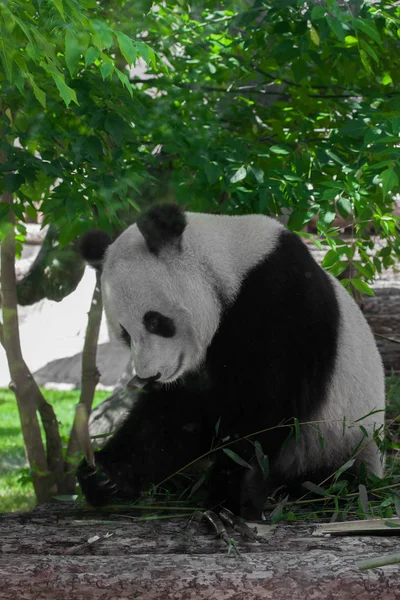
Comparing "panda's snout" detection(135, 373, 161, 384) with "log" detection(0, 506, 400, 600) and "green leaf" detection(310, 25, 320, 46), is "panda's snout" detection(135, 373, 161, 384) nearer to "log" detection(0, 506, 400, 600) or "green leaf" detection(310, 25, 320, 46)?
"log" detection(0, 506, 400, 600)

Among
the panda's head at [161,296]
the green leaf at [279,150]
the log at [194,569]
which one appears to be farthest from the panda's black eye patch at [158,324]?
the green leaf at [279,150]

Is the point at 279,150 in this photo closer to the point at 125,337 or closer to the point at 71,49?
the point at 125,337

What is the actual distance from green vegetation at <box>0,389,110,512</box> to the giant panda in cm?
187

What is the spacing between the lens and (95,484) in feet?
8.73

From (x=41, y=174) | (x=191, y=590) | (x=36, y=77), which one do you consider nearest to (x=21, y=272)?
(x=41, y=174)

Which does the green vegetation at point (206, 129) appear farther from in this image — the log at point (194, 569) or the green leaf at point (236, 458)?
the log at point (194, 569)

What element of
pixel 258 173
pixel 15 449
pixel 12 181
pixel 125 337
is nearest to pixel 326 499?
pixel 125 337

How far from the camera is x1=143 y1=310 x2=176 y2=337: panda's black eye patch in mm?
2492

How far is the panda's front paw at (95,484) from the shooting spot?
2652mm

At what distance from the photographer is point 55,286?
172 inches

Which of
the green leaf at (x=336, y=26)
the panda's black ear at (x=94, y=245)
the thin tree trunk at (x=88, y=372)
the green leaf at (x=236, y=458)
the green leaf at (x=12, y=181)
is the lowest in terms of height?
the green leaf at (x=236, y=458)

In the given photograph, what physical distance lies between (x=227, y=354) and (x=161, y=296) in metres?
0.30

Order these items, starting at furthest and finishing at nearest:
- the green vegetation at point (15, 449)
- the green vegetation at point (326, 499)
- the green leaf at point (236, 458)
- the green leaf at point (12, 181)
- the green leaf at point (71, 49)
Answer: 1. the green vegetation at point (15, 449)
2. the green leaf at point (12, 181)
3. the green vegetation at point (326, 499)
4. the green leaf at point (236, 458)
5. the green leaf at point (71, 49)

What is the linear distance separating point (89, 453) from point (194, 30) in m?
2.46
